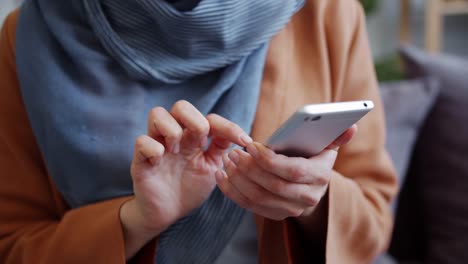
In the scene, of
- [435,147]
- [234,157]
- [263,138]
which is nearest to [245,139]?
[234,157]

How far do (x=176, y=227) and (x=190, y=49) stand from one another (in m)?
0.24

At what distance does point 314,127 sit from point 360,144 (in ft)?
1.07

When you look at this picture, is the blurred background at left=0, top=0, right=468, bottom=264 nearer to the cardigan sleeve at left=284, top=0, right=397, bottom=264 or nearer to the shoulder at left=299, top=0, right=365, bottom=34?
the cardigan sleeve at left=284, top=0, right=397, bottom=264

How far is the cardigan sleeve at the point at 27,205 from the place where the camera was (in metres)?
0.65

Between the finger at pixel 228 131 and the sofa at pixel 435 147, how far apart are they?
598 mm

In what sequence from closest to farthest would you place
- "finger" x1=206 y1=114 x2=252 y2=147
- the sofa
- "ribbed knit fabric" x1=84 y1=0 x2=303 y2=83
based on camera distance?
"finger" x1=206 y1=114 x2=252 y2=147
"ribbed knit fabric" x1=84 y1=0 x2=303 y2=83
the sofa

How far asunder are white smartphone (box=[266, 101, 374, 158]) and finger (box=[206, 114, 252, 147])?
0.14 ft

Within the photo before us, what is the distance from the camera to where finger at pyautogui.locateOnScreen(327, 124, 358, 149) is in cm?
49

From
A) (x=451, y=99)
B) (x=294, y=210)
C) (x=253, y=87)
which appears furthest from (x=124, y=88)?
(x=451, y=99)

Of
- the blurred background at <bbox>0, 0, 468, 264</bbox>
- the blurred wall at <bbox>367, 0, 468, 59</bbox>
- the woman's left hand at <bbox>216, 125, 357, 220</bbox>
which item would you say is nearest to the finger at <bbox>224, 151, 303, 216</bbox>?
the woman's left hand at <bbox>216, 125, 357, 220</bbox>

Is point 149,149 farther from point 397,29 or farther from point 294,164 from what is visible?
point 397,29

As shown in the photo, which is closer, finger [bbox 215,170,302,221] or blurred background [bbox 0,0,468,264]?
finger [bbox 215,170,302,221]

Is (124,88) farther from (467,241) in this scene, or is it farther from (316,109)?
(467,241)

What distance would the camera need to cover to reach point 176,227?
684 mm
